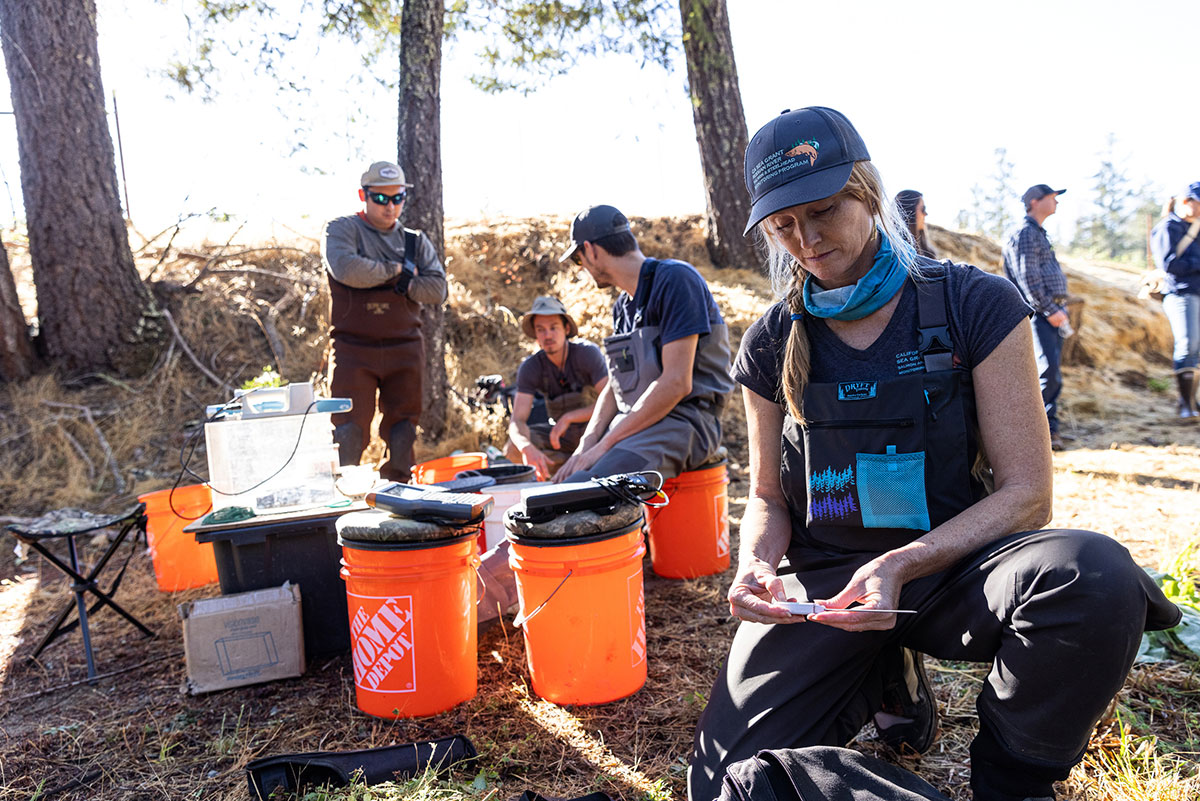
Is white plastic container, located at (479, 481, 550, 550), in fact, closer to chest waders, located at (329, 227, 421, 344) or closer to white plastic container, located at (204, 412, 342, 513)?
white plastic container, located at (204, 412, 342, 513)

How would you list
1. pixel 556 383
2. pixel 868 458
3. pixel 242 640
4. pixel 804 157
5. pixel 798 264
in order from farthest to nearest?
pixel 556 383
pixel 242 640
pixel 798 264
pixel 868 458
pixel 804 157

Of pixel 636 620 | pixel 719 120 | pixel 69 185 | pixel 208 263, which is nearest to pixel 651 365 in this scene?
pixel 636 620

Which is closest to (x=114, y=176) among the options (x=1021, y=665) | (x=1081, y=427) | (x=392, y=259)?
(x=392, y=259)

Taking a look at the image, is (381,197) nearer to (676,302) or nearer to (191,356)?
Answer: (676,302)

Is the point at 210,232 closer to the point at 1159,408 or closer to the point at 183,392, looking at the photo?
the point at 183,392

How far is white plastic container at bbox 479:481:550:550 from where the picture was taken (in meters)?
3.94

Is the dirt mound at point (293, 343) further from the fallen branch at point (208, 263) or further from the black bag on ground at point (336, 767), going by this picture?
the black bag on ground at point (336, 767)

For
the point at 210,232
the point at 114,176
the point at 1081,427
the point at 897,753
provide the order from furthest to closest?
the point at 210,232
the point at 1081,427
the point at 114,176
the point at 897,753

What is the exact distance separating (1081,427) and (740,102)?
535cm

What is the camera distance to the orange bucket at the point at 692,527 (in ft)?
13.7

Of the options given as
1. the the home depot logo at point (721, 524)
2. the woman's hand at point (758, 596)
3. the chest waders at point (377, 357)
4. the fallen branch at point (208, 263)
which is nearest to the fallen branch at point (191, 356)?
the fallen branch at point (208, 263)

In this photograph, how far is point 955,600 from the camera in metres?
1.96

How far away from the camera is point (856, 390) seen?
2158 mm

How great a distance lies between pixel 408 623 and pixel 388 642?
104 millimetres
